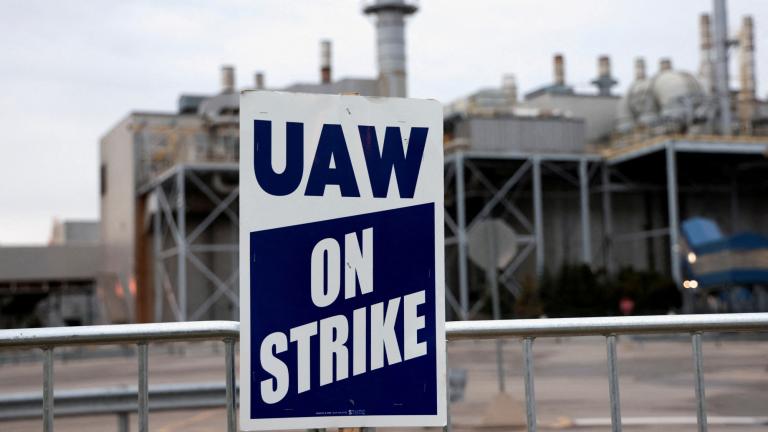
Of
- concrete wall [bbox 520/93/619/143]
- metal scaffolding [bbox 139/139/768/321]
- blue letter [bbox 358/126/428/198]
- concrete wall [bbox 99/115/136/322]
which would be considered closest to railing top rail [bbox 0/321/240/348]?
blue letter [bbox 358/126/428/198]

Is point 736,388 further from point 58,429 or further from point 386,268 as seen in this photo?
point 386,268

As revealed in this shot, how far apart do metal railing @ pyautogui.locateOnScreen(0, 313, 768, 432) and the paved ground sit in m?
3.19

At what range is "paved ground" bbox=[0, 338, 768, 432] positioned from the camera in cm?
1316

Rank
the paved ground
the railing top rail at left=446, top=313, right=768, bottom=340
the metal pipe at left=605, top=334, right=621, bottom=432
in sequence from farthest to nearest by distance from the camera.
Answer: the paved ground < the metal pipe at left=605, top=334, right=621, bottom=432 < the railing top rail at left=446, top=313, right=768, bottom=340

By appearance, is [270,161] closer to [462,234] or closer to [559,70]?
[462,234]

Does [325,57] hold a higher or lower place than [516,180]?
higher

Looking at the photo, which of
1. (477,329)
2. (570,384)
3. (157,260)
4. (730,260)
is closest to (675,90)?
(730,260)

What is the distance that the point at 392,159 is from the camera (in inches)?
139

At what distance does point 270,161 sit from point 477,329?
1.33 metres

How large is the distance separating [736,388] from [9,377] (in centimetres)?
1901

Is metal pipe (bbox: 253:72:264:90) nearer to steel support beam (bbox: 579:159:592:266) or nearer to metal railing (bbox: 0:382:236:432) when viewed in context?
steel support beam (bbox: 579:159:592:266)

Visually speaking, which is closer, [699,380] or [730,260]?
[699,380]

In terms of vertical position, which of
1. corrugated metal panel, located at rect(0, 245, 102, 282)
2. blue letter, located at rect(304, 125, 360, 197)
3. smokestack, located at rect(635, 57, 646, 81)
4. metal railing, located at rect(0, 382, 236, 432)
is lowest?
metal railing, located at rect(0, 382, 236, 432)

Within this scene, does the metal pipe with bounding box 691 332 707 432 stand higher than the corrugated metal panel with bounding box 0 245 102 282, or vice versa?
the corrugated metal panel with bounding box 0 245 102 282
